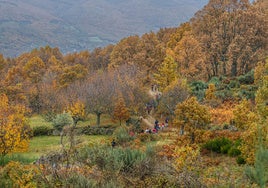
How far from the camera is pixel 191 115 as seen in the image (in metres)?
20.2

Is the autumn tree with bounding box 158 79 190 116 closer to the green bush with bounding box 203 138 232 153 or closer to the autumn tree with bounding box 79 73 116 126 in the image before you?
the autumn tree with bounding box 79 73 116 126

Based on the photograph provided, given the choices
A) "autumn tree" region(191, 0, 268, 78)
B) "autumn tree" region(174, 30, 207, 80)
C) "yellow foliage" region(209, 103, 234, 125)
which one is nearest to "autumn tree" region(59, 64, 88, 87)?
"autumn tree" region(174, 30, 207, 80)

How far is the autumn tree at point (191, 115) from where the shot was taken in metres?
20.1

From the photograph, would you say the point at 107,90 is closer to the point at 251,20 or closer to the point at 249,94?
the point at 249,94

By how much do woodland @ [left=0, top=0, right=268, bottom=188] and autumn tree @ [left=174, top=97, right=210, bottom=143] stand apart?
0.06m

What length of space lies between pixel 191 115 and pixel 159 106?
64.1 feet

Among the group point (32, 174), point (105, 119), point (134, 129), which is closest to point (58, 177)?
point (32, 174)

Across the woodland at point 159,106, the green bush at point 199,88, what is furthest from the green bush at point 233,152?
the green bush at point 199,88

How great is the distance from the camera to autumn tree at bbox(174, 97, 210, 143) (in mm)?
20141

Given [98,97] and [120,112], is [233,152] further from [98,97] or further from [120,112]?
[98,97]

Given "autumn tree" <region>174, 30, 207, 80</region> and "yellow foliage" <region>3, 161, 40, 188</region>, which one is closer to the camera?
"yellow foliage" <region>3, 161, 40, 188</region>

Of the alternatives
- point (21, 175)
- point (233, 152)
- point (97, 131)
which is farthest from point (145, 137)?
point (21, 175)

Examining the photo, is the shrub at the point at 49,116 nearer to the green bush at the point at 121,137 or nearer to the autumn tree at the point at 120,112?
the autumn tree at the point at 120,112

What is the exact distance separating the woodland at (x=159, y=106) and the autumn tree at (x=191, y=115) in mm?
58
